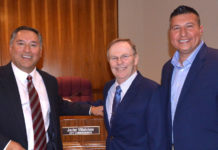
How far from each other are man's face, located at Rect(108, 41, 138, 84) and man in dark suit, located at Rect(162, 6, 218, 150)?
0.33 m

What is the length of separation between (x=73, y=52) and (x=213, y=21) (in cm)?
310

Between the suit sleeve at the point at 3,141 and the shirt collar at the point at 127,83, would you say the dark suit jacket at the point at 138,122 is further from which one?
the suit sleeve at the point at 3,141

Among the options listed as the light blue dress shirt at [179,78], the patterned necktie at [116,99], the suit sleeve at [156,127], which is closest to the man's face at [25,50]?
the patterned necktie at [116,99]

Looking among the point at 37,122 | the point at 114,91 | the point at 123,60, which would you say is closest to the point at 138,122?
the point at 114,91

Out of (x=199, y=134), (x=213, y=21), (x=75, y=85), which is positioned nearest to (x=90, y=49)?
(x=75, y=85)

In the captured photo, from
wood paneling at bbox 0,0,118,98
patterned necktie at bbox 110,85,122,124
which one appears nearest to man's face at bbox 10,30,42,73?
patterned necktie at bbox 110,85,122,124

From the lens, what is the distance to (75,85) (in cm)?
377

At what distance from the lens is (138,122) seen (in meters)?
1.65

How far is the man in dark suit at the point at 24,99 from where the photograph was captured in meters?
1.71

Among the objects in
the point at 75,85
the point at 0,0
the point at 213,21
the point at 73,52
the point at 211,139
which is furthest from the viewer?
the point at 73,52

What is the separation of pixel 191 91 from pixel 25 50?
1281 millimetres

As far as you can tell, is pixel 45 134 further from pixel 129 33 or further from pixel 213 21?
pixel 129 33

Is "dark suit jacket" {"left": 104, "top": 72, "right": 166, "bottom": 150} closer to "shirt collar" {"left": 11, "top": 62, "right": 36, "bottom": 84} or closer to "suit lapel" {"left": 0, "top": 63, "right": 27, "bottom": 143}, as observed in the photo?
"suit lapel" {"left": 0, "top": 63, "right": 27, "bottom": 143}

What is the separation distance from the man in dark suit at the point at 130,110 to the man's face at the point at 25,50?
2.02 feet
